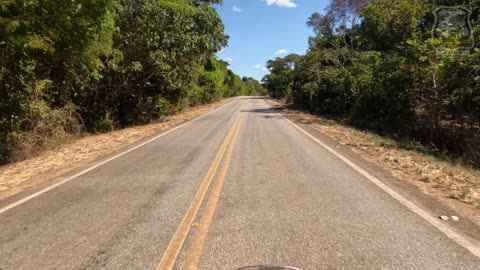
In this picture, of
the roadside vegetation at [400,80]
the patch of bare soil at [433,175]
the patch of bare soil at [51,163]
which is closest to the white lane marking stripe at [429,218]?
the patch of bare soil at [433,175]

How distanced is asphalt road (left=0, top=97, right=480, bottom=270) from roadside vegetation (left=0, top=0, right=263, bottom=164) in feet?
11.5

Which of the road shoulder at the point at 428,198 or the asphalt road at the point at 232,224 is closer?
the asphalt road at the point at 232,224

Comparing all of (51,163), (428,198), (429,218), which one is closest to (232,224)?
(429,218)

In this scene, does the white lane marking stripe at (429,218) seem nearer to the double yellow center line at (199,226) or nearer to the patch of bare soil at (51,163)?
the double yellow center line at (199,226)

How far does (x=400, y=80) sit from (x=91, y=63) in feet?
45.3

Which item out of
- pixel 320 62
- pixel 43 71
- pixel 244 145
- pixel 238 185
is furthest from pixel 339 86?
pixel 238 185

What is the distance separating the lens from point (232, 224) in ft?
15.0

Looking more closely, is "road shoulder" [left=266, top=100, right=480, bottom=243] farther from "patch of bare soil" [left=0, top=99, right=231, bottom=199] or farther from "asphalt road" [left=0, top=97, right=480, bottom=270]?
"patch of bare soil" [left=0, top=99, right=231, bottom=199]

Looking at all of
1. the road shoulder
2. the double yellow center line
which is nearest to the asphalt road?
the double yellow center line

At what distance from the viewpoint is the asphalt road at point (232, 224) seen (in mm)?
3658

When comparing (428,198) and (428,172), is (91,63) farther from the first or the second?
(428,198)

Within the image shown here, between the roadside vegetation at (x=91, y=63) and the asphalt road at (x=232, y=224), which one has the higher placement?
the roadside vegetation at (x=91, y=63)

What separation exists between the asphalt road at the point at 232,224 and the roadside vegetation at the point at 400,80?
11.9ft

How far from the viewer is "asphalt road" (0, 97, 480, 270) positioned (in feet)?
12.0
